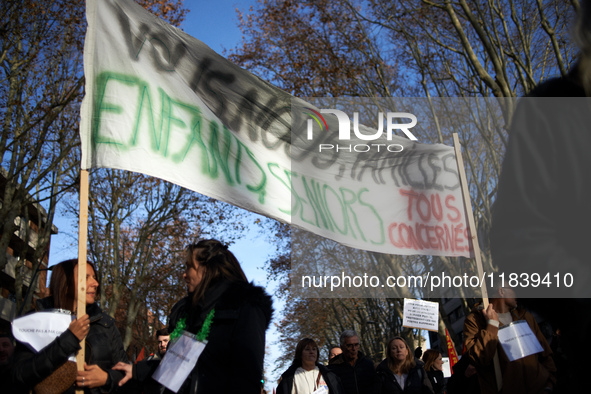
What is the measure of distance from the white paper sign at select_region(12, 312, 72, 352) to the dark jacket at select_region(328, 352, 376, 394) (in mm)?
4215

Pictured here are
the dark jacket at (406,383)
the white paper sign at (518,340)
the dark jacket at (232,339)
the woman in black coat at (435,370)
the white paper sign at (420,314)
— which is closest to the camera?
the dark jacket at (232,339)

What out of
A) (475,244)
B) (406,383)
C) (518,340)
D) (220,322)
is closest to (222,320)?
(220,322)

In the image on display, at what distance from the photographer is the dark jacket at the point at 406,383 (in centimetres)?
680

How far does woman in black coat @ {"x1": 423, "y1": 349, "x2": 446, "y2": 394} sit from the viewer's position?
812cm

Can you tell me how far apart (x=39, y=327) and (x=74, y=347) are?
33 centimetres

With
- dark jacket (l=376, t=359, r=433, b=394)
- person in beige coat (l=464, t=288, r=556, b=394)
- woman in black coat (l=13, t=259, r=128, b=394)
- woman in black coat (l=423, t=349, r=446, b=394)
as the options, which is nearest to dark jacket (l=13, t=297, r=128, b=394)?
woman in black coat (l=13, t=259, r=128, b=394)

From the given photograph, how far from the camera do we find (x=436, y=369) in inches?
333

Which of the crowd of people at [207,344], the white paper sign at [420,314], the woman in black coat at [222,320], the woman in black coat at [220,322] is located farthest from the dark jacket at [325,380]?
the white paper sign at [420,314]

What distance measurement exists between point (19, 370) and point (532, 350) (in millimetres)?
2911

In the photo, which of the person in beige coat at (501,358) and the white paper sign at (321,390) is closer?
the person in beige coat at (501,358)

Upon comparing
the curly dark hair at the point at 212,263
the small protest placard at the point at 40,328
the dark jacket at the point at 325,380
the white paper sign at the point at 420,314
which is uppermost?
the white paper sign at the point at 420,314

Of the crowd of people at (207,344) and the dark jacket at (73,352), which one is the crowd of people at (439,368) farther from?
the dark jacket at (73,352)

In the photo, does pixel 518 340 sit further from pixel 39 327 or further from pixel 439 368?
pixel 439 368

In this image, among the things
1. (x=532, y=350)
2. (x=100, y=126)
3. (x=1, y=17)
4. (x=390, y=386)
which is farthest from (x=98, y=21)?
(x=1, y=17)
